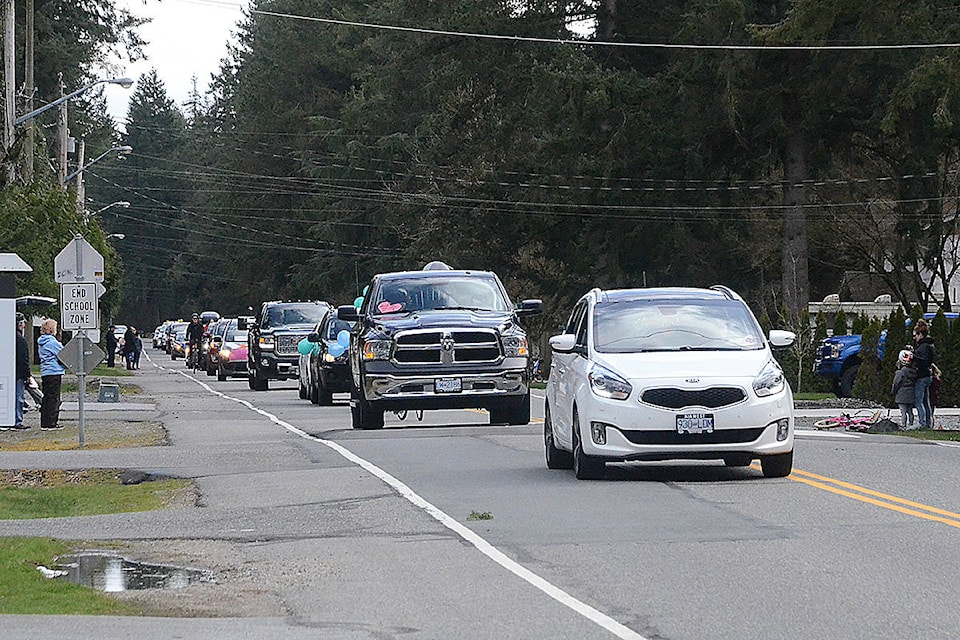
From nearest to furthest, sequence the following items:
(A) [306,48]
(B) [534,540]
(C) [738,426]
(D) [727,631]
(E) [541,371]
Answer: (D) [727,631]
(B) [534,540]
(C) [738,426]
(E) [541,371]
(A) [306,48]

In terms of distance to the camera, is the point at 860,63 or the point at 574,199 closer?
the point at 860,63

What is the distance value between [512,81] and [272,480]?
45.8 meters

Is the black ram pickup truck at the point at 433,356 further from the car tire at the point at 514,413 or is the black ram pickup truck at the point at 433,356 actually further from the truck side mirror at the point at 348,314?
the truck side mirror at the point at 348,314

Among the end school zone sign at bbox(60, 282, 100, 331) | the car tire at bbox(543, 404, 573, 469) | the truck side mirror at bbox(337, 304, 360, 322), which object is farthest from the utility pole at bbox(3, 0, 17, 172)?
the car tire at bbox(543, 404, 573, 469)

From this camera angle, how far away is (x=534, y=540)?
12273 millimetres

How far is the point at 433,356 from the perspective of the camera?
2330 centimetres

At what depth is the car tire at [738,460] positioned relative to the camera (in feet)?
51.6

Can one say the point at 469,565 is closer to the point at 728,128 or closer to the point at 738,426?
the point at 738,426

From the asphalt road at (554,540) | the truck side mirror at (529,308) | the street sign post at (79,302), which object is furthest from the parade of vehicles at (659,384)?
the street sign post at (79,302)

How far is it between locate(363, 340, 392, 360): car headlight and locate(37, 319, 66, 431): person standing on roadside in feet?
24.6

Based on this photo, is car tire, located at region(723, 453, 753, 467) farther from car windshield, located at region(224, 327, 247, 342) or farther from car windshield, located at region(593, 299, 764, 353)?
car windshield, located at region(224, 327, 247, 342)

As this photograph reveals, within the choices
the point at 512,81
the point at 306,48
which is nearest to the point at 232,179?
the point at 306,48

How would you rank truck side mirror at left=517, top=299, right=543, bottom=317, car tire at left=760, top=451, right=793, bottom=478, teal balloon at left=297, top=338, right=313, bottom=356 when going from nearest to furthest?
car tire at left=760, top=451, right=793, bottom=478 → truck side mirror at left=517, top=299, right=543, bottom=317 → teal balloon at left=297, top=338, right=313, bottom=356

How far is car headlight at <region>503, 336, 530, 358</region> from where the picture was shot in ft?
77.3
